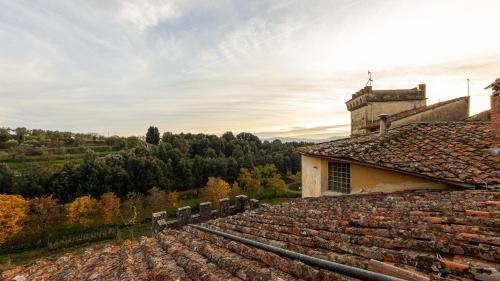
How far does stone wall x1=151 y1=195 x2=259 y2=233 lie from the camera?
38.1 ft

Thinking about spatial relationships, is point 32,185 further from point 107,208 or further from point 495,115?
point 495,115

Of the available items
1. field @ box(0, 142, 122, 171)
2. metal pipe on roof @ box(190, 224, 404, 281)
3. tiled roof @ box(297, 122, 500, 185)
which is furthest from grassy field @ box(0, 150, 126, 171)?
metal pipe on roof @ box(190, 224, 404, 281)

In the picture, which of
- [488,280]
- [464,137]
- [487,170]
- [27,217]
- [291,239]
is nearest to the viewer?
[488,280]

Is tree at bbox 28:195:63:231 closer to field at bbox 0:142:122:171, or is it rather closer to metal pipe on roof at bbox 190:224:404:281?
field at bbox 0:142:122:171

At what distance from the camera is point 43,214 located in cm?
2952

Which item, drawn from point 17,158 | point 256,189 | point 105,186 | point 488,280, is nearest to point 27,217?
point 105,186

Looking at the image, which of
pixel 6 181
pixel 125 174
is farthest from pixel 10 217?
pixel 6 181

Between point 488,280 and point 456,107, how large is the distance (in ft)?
51.4

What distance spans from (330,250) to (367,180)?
20.0 ft

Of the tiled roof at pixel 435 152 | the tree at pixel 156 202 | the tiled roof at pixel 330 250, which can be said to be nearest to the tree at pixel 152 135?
the tree at pixel 156 202

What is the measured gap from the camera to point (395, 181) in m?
8.35

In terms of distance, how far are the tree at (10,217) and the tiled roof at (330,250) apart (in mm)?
29727

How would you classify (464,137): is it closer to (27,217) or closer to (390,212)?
(390,212)

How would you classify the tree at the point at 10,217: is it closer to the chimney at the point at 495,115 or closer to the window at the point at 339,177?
the window at the point at 339,177
